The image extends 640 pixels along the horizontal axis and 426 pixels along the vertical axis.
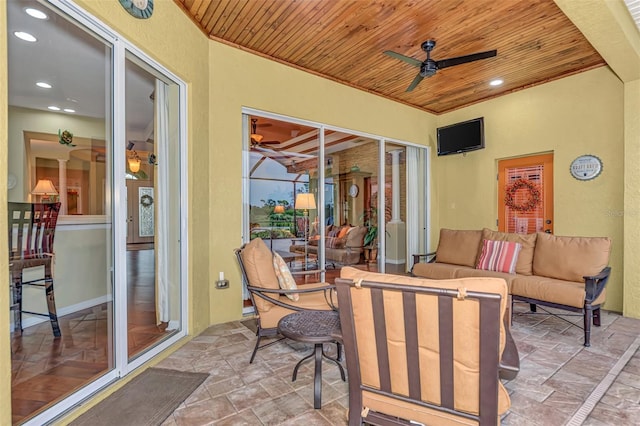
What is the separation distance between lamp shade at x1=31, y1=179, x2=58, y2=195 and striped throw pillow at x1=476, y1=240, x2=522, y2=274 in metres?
4.85

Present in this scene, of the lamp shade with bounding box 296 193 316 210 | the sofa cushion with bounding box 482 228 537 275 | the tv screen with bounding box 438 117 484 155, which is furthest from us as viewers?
the tv screen with bounding box 438 117 484 155

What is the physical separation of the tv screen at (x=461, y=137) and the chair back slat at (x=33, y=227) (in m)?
5.66

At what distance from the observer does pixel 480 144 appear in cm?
516

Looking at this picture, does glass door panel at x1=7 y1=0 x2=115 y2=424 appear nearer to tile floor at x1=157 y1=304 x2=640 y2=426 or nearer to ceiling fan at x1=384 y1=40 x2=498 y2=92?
tile floor at x1=157 y1=304 x2=640 y2=426

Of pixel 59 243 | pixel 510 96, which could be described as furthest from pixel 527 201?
pixel 59 243

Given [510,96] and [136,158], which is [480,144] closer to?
[510,96]

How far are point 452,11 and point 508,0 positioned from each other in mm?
467

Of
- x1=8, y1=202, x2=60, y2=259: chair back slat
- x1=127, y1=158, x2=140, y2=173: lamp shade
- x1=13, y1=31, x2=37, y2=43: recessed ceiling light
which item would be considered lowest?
x1=8, y1=202, x2=60, y2=259: chair back slat

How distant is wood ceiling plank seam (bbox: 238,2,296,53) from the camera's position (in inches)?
117

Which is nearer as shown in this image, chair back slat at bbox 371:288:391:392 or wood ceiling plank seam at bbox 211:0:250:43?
chair back slat at bbox 371:288:391:392

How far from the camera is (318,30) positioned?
3324 mm

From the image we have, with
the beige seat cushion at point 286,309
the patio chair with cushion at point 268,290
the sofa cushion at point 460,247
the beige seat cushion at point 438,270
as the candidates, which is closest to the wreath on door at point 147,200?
the patio chair with cushion at point 268,290

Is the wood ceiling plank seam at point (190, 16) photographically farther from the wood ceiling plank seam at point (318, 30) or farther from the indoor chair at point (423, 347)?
the indoor chair at point (423, 347)

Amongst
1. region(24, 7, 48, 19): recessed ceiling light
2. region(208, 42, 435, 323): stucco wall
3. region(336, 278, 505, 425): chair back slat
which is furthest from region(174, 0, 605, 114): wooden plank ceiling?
region(336, 278, 505, 425): chair back slat
